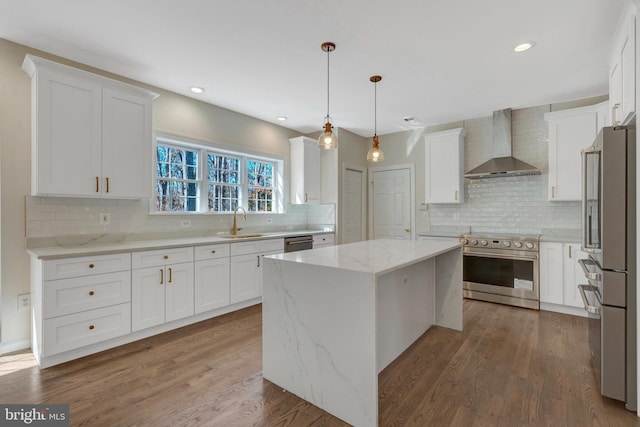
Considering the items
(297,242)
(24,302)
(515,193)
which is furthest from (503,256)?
(24,302)

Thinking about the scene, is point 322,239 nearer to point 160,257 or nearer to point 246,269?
point 246,269

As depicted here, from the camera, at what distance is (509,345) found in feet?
9.29

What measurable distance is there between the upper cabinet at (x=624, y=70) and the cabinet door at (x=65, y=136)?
13.6ft

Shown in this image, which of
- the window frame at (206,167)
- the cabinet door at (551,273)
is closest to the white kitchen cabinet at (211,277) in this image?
the window frame at (206,167)

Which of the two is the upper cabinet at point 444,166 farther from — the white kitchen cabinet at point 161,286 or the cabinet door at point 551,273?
the white kitchen cabinet at point 161,286

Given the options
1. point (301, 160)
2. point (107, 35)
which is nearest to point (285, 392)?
point (107, 35)

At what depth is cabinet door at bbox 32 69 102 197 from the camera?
2568 millimetres

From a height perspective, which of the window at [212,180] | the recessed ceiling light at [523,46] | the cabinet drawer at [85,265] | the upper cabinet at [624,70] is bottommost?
the cabinet drawer at [85,265]

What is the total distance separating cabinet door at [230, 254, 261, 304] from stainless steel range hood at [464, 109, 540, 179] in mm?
3225

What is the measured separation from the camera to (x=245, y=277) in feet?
12.5

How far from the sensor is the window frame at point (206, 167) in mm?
3674

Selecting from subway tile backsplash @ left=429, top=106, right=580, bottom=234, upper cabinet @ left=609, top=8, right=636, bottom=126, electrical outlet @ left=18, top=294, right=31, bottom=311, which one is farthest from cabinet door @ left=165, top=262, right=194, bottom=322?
subway tile backsplash @ left=429, top=106, right=580, bottom=234

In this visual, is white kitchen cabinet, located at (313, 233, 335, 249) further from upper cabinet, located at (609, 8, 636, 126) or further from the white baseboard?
upper cabinet, located at (609, 8, 636, 126)

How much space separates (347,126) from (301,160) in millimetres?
974
